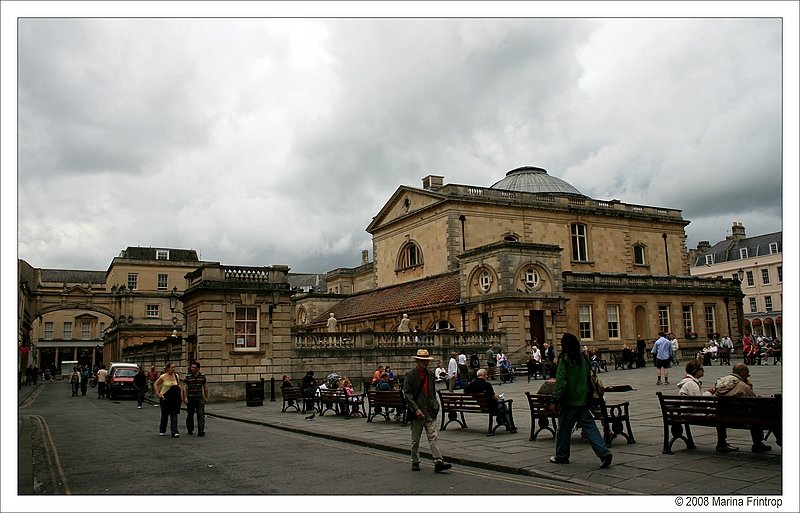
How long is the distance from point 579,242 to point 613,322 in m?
10.2

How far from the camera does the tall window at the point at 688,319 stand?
4045 cm

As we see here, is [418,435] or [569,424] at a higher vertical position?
[569,424]

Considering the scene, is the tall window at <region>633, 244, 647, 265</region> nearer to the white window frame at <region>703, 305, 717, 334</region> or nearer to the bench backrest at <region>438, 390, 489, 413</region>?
the white window frame at <region>703, 305, 717, 334</region>

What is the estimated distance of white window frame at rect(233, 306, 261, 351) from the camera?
25484 millimetres

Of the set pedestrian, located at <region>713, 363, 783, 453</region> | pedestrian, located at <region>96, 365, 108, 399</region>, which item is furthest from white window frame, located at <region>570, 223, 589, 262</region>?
pedestrian, located at <region>713, 363, 783, 453</region>

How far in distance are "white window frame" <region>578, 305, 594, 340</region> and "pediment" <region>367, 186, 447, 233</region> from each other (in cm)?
1128

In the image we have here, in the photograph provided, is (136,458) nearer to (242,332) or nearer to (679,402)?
(679,402)

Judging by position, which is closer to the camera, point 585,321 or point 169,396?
point 169,396

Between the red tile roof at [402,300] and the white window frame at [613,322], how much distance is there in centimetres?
852

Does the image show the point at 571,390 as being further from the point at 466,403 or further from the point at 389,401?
the point at 389,401

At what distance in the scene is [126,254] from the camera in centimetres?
7925

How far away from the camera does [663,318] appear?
131ft

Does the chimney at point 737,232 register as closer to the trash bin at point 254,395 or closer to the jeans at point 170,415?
the trash bin at point 254,395

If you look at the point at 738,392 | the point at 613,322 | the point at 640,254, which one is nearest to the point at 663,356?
the point at 738,392
